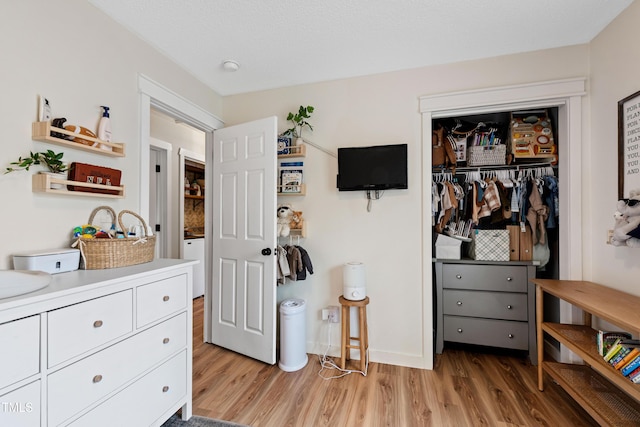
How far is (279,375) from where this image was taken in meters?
2.11

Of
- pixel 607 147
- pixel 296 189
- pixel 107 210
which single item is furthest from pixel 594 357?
pixel 107 210

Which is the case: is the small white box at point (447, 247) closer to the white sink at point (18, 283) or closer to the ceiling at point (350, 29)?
the ceiling at point (350, 29)

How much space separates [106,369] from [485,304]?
8.59 ft

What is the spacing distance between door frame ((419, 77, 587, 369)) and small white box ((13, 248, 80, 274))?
7.10ft

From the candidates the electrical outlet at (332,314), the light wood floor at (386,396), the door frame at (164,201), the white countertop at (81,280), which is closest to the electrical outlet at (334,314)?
the electrical outlet at (332,314)

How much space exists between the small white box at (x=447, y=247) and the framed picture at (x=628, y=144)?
3.48 feet

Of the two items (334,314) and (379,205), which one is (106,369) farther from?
(379,205)

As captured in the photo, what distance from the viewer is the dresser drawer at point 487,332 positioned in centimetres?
230

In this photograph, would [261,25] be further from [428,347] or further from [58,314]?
[428,347]

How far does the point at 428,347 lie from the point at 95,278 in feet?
7.22

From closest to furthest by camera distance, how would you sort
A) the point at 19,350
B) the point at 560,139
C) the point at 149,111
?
the point at 19,350 < the point at 149,111 < the point at 560,139

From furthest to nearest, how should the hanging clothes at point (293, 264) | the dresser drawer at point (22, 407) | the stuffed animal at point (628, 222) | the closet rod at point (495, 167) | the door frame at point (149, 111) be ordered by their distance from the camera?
the closet rod at point (495, 167) → the hanging clothes at point (293, 264) → the door frame at point (149, 111) → the stuffed animal at point (628, 222) → the dresser drawer at point (22, 407)

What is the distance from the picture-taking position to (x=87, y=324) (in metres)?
1.10

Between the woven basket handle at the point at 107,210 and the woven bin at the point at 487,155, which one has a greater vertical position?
the woven bin at the point at 487,155
